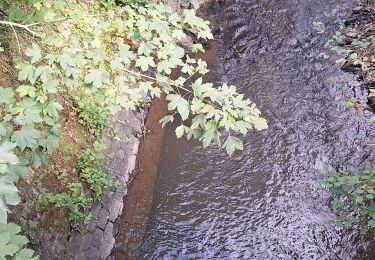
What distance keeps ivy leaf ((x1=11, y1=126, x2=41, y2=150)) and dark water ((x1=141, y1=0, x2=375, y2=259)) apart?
11.5 feet

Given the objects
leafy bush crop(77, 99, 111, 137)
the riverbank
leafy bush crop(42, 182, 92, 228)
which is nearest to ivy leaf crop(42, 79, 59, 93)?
the riverbank

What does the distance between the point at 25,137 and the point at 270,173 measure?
15.9ft

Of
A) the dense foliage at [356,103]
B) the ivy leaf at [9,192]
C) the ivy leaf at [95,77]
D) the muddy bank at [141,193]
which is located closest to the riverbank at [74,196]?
the muddy bank at [141,193]

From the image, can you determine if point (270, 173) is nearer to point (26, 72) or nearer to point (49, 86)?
point (49, 86)

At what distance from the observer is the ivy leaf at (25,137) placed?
8.82 ft

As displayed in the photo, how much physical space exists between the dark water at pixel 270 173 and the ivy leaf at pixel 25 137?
3.52m

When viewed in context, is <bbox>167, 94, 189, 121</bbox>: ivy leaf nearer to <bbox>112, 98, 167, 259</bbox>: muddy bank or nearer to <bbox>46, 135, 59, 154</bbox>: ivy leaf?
<bbox>46, 135, 59, 154</bbox>: ivy leaf

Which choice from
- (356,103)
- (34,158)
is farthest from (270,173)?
(34,158)

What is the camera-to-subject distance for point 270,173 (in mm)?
6809

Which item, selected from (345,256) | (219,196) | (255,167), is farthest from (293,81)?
(345,256)

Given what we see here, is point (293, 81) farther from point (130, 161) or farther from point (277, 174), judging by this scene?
point (130, 161)

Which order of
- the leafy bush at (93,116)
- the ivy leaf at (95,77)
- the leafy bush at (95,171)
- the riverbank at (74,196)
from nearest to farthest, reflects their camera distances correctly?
the ivy leaf at (95,77)
the riverbank at (74,196)
the leafy bush at (95,171)
the leafy bush at (93,116)

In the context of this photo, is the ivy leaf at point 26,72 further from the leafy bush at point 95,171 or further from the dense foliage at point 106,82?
the leafy bush at point 95,171

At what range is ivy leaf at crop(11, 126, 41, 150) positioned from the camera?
2.69 meters
